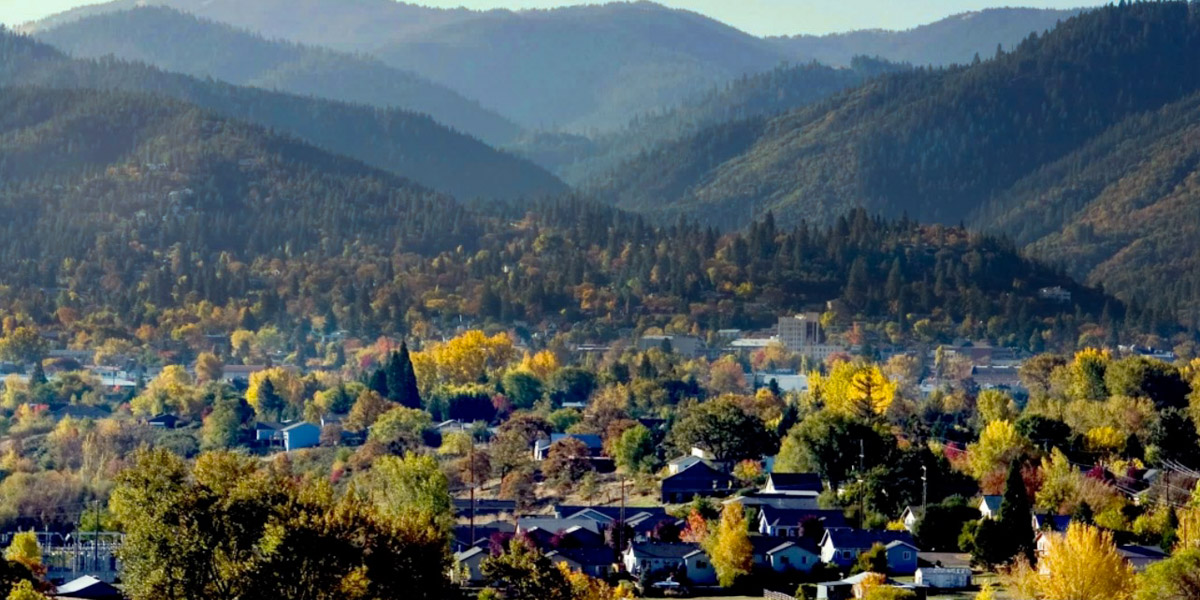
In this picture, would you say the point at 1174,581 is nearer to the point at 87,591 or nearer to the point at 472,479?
the point at 87,591

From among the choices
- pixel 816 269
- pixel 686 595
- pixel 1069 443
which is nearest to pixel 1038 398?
pixel 1069 443

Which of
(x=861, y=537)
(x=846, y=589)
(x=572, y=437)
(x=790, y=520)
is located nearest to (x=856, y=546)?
(x=861, y=537)

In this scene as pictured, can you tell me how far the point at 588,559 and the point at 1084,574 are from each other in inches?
632

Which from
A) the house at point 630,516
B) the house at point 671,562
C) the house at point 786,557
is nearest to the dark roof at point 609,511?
the house at point 630,516

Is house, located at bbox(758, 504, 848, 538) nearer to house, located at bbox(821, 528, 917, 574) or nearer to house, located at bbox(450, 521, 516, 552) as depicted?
house, located at bbox(821, 528, 917, 574)

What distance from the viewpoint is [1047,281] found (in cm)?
19838

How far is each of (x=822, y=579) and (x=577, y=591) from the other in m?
12.7

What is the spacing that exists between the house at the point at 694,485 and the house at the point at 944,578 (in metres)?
18.4

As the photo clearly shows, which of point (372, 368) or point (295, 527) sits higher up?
point (295, 527)

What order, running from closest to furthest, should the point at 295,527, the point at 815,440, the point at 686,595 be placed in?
1. the point at 295,527
2. the point at 686,595
3. the point at 815,440

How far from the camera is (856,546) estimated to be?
253 feet

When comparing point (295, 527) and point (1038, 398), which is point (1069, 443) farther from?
point (295, 527)

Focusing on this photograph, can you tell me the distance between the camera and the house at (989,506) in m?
80.6

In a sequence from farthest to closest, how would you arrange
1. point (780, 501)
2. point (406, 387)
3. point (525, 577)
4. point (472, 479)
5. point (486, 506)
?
1. point (406, 387)
2. point (472, 479)
3. point (486, 506)
4. point (780, 501)
5. point (525, 577)
